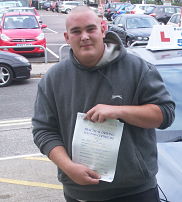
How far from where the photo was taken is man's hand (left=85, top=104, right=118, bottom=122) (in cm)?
194

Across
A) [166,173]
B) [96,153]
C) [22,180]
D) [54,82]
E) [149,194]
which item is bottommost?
[22,180]

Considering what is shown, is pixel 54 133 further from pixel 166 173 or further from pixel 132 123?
pixel 166 173

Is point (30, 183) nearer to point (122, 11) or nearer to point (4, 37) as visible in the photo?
point (4, 37)

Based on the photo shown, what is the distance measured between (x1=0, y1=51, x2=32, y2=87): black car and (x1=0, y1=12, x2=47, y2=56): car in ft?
11.6

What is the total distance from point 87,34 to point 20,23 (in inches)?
556

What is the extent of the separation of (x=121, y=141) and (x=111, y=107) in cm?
18

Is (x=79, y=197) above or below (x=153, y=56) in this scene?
below

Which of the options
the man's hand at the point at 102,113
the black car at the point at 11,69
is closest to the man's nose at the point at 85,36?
the man's hand at the point at 102,113

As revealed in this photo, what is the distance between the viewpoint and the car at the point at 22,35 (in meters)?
14.5

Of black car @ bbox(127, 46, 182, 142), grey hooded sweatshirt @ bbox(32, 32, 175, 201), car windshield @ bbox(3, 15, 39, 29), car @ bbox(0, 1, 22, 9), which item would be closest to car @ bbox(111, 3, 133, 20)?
car @ bbox(0, 1, 22, 9)

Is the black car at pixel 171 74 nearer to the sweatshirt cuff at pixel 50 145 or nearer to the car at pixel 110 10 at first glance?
the sweatshirt cuff at pixel 50 145

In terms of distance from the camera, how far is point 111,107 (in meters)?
1.96

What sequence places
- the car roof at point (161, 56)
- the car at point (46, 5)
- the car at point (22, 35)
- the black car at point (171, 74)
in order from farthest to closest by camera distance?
1. the car at point (46, 5)
2. the car at point (22, 35)
3. the car roof at point (161, 56)
4. the black car at point (171, 74)

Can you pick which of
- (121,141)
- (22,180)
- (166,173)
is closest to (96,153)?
(121,141)
